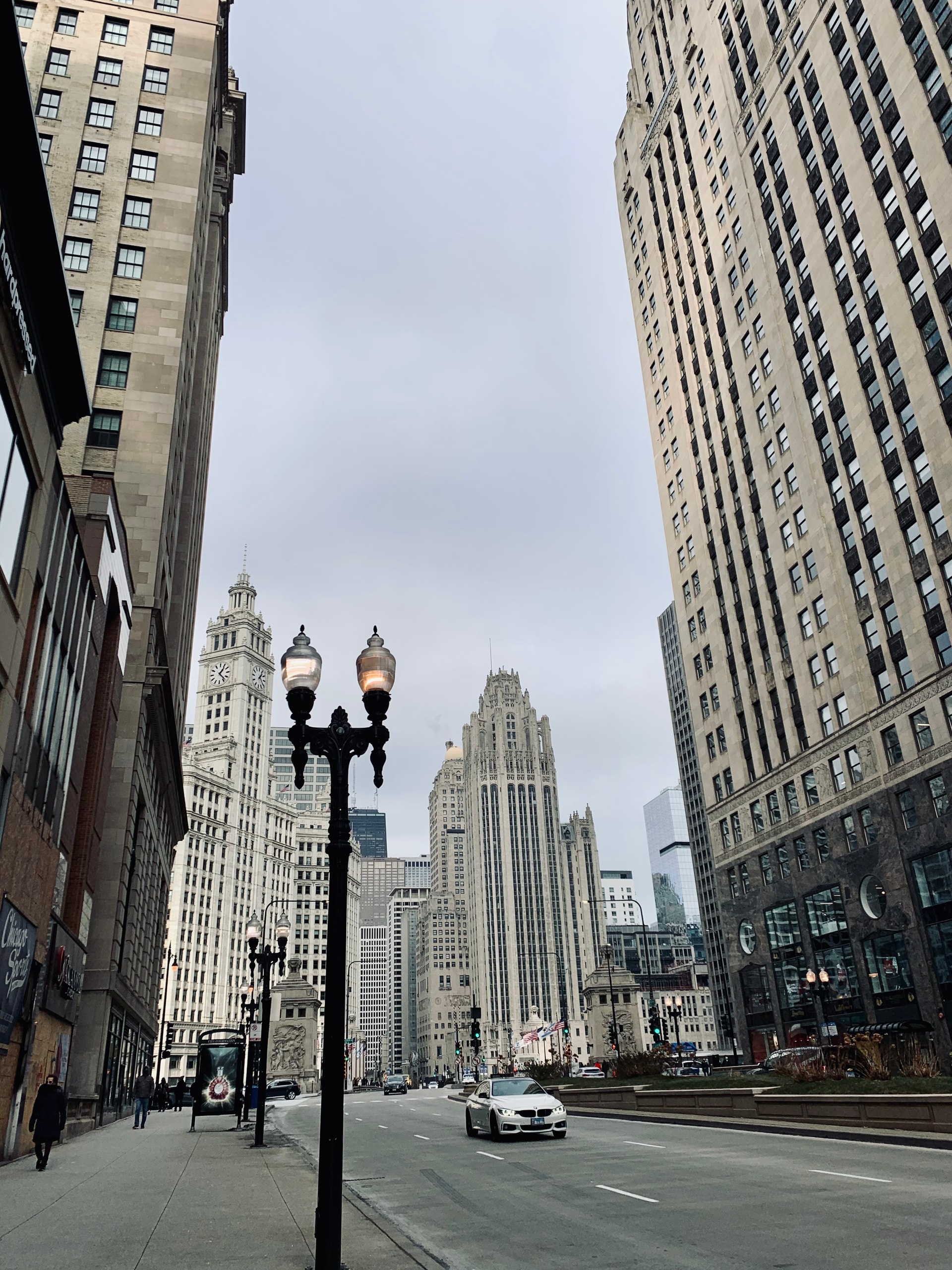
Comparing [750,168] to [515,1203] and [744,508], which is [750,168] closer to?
[744,508]

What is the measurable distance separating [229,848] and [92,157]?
409ft

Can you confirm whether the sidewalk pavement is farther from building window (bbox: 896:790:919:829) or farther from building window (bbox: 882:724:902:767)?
building window (bbox: 882:724:902:767)

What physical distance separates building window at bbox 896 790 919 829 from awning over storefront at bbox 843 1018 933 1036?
904 cm

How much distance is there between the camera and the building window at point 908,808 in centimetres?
4481

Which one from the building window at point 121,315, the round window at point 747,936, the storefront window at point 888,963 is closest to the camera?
the storefront window at point 888,963

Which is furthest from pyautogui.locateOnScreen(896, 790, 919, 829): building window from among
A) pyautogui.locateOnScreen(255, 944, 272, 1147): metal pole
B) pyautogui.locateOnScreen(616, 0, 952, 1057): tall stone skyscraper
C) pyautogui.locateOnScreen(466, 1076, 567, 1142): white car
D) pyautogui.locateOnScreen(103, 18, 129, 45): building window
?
pyautogui.locateOnScreen(103, 18, 129, 45): building window

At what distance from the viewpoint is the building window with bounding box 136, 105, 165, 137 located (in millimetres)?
55344

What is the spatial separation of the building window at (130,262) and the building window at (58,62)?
519 inches

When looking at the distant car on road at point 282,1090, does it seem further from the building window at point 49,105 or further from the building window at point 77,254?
the building window at point 49,105

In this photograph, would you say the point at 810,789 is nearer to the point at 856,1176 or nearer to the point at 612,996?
the point at 612,996

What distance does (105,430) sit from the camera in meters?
47.4

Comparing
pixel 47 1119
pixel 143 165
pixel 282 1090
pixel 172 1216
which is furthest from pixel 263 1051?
pixel 143 165

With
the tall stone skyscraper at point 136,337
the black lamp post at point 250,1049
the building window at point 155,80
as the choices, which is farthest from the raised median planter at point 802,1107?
the building window at point 155,80

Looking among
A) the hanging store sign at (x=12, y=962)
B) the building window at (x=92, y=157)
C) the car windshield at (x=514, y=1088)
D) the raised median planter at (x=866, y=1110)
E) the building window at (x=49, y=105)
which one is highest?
the building window at (x=49, y=105)
